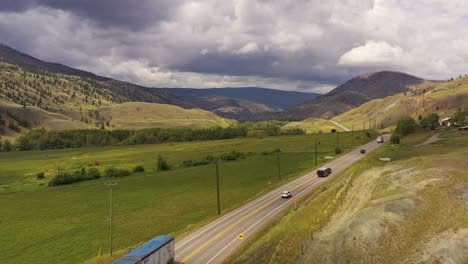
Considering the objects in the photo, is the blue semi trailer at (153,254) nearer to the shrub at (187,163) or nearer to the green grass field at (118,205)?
the green grass field at (118,205)

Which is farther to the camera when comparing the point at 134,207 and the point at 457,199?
the point at 134,207

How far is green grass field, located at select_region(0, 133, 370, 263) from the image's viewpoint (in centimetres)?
6638

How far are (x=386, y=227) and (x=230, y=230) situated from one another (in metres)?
30.0

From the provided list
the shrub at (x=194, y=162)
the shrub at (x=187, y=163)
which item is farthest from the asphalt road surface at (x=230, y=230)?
the shrub at (x=187, y=163)

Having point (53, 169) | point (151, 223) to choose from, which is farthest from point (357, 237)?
point (53, 169)

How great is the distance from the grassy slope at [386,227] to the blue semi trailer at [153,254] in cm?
855

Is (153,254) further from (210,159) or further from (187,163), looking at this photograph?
(210,159)

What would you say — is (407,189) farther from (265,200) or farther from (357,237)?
(265,200)

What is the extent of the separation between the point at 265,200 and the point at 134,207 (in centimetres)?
3552

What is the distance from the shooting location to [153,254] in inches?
1549

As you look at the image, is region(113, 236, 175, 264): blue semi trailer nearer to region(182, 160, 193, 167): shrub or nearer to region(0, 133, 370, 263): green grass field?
region(0, 133, 370, 263): green grass field

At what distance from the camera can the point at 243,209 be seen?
73500 millimetres

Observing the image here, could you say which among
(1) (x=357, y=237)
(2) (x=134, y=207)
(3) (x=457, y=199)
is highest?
(3) (x=457, y=199)

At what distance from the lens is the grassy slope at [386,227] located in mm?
30266
